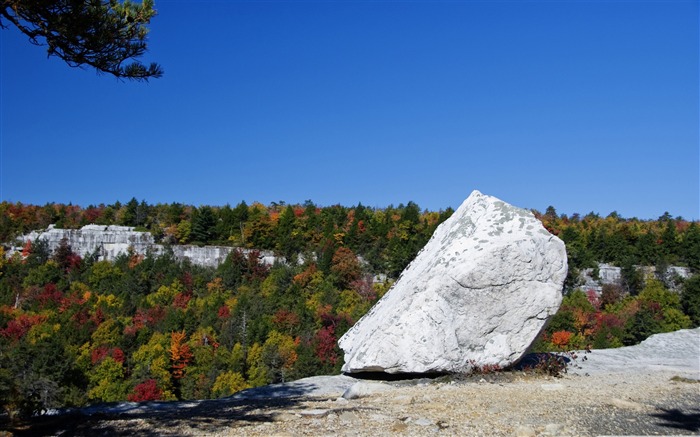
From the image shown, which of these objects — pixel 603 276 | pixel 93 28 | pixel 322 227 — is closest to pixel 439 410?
pixel 93 28

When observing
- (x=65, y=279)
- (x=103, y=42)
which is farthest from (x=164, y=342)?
(x=103, y=42)

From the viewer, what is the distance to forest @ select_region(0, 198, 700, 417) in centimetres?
4062

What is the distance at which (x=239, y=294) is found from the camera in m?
62.0

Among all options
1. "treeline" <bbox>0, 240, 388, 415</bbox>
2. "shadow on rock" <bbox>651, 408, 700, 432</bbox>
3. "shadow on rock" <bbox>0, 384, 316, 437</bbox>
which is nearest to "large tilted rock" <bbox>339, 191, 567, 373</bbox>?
"shadow on rock" <bbox>0, 384, 316, 437</bbox>

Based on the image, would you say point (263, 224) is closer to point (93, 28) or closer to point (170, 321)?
point (170, 321)

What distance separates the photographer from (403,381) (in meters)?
9.35

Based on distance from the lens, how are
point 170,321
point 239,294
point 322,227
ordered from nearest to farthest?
point 170,321, point 239,294, point 322,227

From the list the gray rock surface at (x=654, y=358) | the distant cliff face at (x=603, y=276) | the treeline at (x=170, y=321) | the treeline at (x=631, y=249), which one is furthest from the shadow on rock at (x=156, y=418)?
the distant cliff face at (x=603, y=276)

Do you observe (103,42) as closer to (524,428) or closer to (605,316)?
(524,428)

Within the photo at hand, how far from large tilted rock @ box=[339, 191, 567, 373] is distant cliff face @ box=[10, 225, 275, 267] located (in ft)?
212

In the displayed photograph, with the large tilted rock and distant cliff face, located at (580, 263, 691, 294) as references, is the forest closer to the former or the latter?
distant cliff face, located at (580, 263, 691, 294)

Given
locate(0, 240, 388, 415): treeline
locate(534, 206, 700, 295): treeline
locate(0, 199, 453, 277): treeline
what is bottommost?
locate(0, 240, 388, 415): treeline

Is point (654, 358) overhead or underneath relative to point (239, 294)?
underneath

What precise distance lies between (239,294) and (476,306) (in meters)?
55.4
